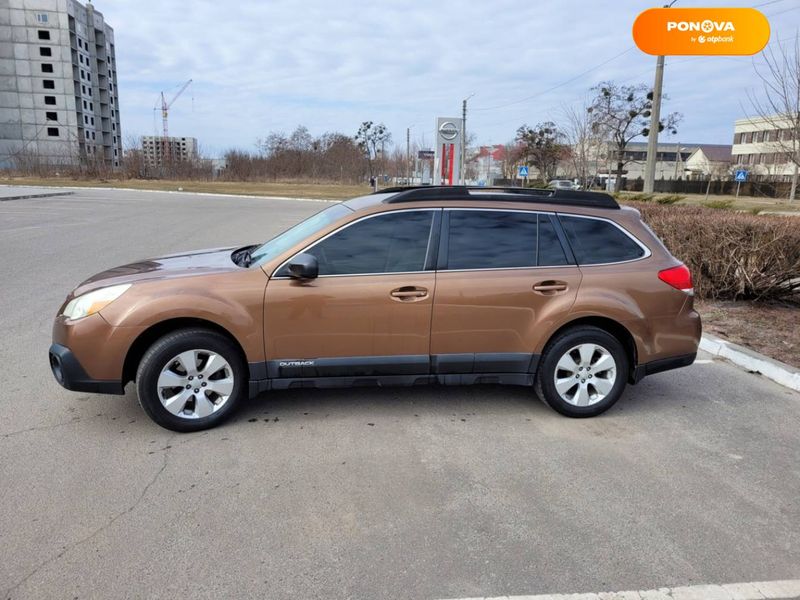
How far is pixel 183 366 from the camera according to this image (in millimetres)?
3943

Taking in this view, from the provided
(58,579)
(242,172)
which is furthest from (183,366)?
(242,172)

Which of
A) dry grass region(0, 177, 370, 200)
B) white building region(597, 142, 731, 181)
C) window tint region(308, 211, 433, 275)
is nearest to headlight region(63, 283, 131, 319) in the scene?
window tint region(308, 211, 433, 275)

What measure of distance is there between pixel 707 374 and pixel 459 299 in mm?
3002

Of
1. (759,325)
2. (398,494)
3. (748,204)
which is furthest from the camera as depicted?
(748,204)

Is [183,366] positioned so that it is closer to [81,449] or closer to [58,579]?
[81,449]

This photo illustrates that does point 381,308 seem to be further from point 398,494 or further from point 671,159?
point 671,159

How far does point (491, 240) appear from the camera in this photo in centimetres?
434

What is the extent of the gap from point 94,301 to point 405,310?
2.15m

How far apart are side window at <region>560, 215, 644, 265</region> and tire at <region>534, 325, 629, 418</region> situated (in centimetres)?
56

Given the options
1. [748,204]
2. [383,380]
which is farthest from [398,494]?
[748,204]

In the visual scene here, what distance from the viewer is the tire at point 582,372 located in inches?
170

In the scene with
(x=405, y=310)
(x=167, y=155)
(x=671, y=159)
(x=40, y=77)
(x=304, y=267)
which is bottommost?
(x=405, y=310)

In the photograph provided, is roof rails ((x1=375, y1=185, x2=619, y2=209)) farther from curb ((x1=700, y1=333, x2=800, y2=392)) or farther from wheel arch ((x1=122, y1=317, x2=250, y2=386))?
curb ((x1=700, y1=333, x2=800, y2=392))

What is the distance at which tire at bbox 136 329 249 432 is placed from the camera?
3.88 meters
